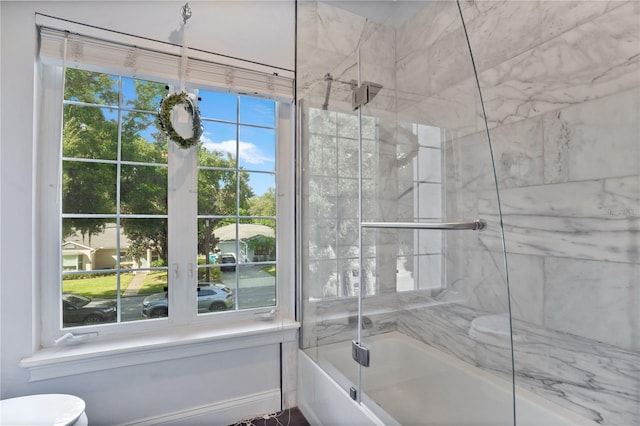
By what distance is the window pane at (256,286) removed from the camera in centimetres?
191

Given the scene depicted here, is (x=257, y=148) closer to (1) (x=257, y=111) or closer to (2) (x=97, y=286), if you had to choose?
(1) (x=257, y=111)

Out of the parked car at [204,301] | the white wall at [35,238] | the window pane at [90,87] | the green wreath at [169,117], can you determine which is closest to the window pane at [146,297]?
the parked car at [204,301]

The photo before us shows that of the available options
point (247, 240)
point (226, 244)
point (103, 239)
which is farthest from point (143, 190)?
point (247, 240)

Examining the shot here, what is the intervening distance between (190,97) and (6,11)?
2.68 ft

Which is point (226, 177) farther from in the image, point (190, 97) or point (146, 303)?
point (146, 303)

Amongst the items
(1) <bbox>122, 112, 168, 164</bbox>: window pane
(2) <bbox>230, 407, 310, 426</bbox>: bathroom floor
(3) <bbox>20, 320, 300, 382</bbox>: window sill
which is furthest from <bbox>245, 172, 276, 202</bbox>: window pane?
(2) <bbox>230, 407, 310, 426</bbox>: bathroom floor

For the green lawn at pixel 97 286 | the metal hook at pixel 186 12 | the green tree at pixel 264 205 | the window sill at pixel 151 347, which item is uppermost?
the metal hook at pixel 186 12

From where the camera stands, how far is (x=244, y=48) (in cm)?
183

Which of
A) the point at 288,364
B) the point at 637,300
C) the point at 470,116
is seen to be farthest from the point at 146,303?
the point at 637,300

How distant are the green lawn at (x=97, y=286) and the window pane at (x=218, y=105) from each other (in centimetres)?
103

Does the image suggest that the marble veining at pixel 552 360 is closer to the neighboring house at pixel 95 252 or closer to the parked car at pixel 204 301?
the parked car at pixel 204 301

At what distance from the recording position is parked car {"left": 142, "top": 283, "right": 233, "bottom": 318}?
1699 mm

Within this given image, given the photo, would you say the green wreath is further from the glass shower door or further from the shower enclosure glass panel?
the glass shower door

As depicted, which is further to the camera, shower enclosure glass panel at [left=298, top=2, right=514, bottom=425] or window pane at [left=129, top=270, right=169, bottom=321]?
window pane at [left=129, top=270, right=169, bottom=321]
